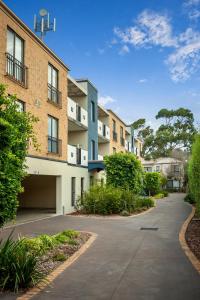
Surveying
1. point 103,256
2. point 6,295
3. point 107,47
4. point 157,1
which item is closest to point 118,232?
point 103,256

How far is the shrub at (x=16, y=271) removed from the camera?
6547 millimetres

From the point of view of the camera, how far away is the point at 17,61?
673 inches

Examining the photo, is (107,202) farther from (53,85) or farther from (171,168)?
(171,168)

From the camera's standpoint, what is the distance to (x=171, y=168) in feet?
220

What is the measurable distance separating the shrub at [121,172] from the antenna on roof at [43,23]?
9.75 metres

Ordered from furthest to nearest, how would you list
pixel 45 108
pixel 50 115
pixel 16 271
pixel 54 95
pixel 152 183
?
pixel 152 183 → pixel 54 95 → pixel 50 115 → pixel 45 108 → pixel 16 271

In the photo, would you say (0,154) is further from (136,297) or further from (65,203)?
(65,203)

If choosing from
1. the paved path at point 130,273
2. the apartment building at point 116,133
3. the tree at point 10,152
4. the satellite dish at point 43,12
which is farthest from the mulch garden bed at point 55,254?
the apartment building at point 116,133

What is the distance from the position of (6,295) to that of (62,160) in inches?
623

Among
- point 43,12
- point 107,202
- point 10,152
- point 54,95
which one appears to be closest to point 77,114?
point 54,95

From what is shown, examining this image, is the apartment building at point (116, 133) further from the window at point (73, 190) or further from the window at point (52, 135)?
the window at point (52, 135)

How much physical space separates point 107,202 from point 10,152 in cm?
1360

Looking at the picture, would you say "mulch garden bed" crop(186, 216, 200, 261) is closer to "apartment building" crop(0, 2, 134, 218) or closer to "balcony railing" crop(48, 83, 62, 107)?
"apartment building" crop(0, 2, 134, 218)

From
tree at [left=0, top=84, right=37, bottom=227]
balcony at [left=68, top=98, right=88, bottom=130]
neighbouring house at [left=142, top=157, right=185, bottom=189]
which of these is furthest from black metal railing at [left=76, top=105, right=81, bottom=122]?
neighbouring house at [left=142, top=157, right=185, bottom=189]
